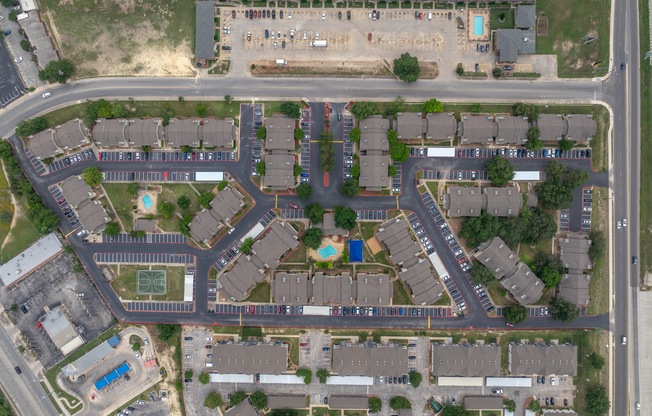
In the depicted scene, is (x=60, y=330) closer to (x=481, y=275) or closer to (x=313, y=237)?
(x=313, y=237)

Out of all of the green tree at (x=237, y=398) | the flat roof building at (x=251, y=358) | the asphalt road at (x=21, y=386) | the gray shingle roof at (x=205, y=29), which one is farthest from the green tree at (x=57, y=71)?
the green tree at (x=237, y=398)

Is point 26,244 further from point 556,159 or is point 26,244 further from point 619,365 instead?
point 619,365

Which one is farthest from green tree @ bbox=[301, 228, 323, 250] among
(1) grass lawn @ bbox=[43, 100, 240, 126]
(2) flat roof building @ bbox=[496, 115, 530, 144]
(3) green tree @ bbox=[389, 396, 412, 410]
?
(2) flat roof building @ bbox=[496, 115, 530, 144]

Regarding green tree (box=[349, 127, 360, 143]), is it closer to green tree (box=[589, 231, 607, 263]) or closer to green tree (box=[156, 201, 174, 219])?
green tree (box=[156, 201, 174, 219])

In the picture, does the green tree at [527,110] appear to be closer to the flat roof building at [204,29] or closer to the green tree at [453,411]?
the green tree at [453,411]

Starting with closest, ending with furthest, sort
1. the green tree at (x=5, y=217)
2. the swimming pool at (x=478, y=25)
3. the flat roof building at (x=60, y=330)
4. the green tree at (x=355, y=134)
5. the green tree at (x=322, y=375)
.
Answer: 1. the green tree at (x=355, y=134)
2. the green tree at (x=322, y=375)
3. the green tree at (x=5, y=217)
4. the flat roof building at (x=60, y=330)
5. the swimming pool at (x=478, y=25)

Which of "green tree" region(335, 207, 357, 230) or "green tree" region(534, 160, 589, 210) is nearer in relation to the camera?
"green tree" region(335, 207, 357, 230)
